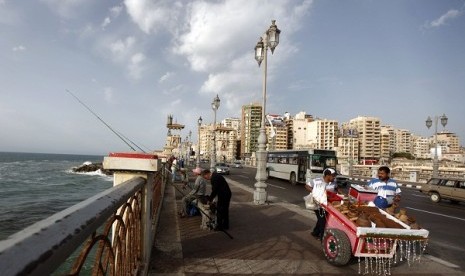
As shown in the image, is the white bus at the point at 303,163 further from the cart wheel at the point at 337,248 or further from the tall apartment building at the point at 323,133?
the tall apartment building at the point at 323,133

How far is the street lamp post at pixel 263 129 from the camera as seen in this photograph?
13234 mm

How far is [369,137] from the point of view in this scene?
529 ft

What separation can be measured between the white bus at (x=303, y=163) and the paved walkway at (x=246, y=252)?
49.8 ft

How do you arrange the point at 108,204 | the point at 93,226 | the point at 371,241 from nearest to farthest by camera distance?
the point at 93,226 → the point at 108,204 → the point at 371,241

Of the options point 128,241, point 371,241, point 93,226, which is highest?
point 93,226

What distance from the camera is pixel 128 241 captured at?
12.2ft

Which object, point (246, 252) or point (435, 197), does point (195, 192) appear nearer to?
point (246, 252)

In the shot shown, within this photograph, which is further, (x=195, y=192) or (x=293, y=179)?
(x=293, y=179)

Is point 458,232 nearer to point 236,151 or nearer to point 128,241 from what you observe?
point 128,241

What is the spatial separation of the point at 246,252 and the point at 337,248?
1667mm

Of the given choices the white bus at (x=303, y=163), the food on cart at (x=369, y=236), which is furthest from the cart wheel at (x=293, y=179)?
the food on cart at (x=369, y=236)

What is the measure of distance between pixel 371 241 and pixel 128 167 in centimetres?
406

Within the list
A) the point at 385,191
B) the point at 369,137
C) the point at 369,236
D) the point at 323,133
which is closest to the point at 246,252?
the point at 369,236

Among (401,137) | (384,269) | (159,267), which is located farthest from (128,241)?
(401,137)
